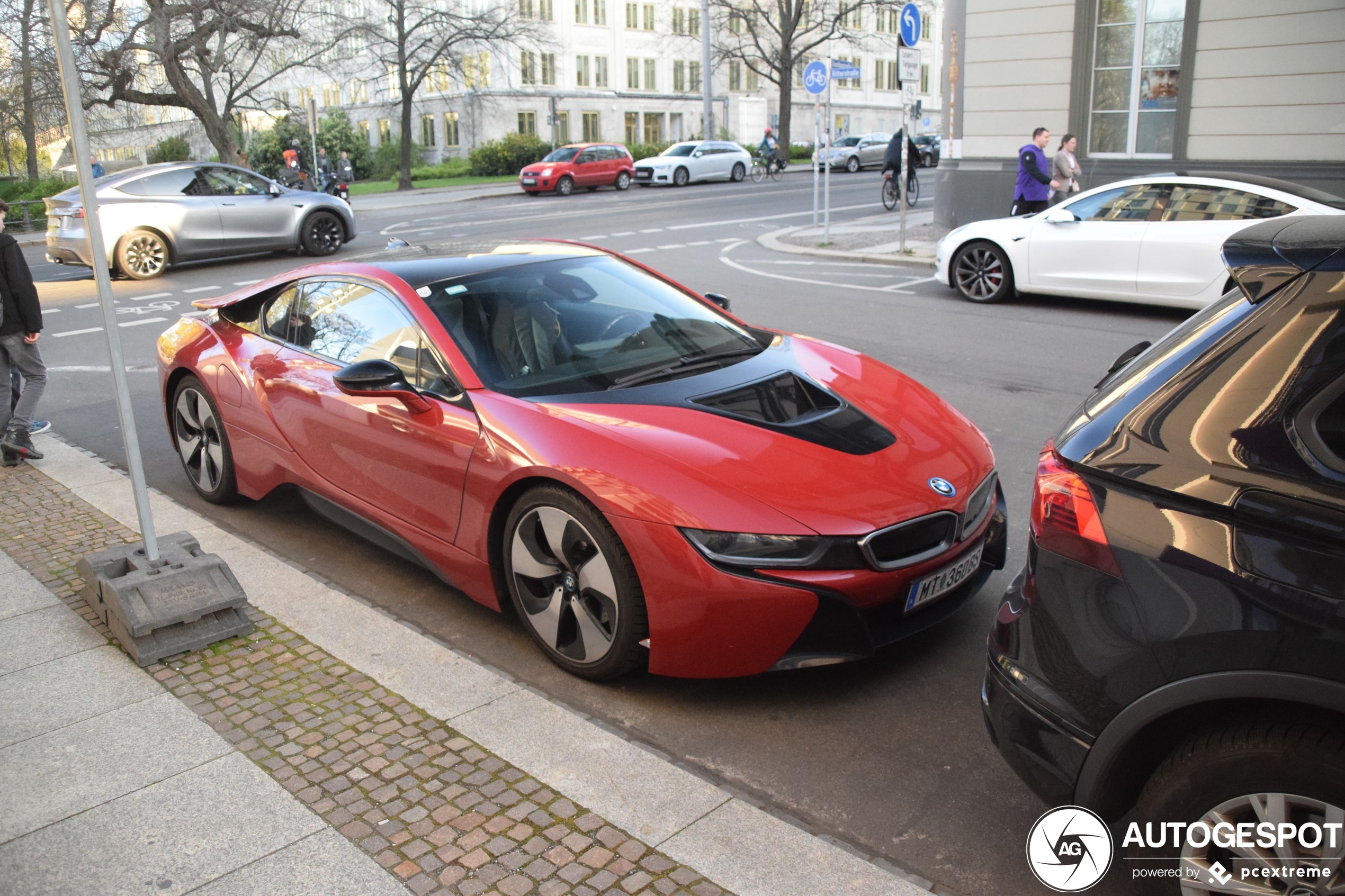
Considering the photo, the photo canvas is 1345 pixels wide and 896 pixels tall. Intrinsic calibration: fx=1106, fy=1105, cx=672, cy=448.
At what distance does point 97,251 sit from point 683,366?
2.25 meters

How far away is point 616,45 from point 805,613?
68848mm

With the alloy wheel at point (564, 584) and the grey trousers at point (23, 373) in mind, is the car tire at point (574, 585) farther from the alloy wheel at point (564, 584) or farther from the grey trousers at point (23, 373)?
the grey trousers at point (23, 373)

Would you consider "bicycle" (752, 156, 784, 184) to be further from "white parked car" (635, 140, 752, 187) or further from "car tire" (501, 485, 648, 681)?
"car tire" (501, 485, 648, 681)

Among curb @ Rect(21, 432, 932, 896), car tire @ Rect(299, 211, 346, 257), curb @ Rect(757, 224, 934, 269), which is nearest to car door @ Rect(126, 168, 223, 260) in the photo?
car tire @ Rect(299, 211, 346, 257)

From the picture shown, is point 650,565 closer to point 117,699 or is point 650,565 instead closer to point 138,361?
point 117,699

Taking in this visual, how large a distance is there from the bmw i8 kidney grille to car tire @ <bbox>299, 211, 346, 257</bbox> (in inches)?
645

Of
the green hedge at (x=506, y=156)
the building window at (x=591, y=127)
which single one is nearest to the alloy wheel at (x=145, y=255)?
the green hedge at (x=506, y=156)

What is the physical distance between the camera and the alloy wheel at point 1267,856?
2150 millimetres

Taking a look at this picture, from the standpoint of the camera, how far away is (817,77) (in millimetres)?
18234

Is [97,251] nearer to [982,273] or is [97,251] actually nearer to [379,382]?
[379,382]

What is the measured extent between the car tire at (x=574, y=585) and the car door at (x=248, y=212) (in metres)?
15.1

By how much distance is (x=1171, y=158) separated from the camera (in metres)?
16.0

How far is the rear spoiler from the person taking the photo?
2352 millimetres

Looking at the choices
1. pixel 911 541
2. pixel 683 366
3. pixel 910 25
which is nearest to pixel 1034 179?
pixel 910 25
